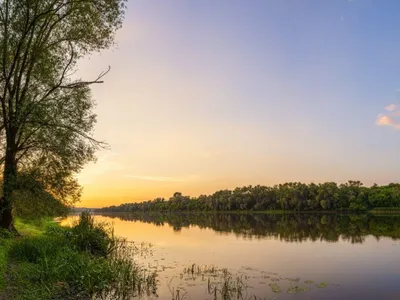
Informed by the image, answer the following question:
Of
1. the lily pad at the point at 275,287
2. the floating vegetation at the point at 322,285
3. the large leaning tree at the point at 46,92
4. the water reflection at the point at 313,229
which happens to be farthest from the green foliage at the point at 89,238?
the water reflection at the point at 313,229

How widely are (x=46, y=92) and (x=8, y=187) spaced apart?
774 cm

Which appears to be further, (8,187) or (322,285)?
(8,187)

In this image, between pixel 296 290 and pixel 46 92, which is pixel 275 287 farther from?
pixel 46 92

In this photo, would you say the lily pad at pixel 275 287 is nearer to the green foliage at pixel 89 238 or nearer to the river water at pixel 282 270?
the river water at pixel 282 270

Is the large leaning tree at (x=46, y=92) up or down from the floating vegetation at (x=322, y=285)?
up

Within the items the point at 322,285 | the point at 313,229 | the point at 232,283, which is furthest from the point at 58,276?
the point at 313,229

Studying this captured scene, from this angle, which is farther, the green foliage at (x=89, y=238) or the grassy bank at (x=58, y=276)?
the green foliage at (x=89, y=238)

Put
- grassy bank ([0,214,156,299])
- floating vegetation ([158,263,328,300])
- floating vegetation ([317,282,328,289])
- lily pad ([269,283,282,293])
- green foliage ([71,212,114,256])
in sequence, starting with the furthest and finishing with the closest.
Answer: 1. green foliage ([71,212,114,256])
2. floating vegetation ([317,282,328,289])
3. lily pad ([269,283,282,293])
4. floating vegetation ([158,263,328,300])
5. grassy bank ([0,214,156,299])

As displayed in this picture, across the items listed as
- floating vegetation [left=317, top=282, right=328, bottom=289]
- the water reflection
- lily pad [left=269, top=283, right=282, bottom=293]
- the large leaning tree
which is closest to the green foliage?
the large leaning tree

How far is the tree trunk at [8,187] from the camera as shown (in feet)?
78.1

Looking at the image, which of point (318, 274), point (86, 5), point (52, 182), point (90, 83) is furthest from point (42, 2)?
point (318, 274)

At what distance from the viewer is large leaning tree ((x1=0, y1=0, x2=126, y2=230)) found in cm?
2362

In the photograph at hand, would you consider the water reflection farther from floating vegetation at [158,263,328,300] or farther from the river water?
floating vegetation at [158,263,328,300]

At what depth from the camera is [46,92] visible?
2684cm
